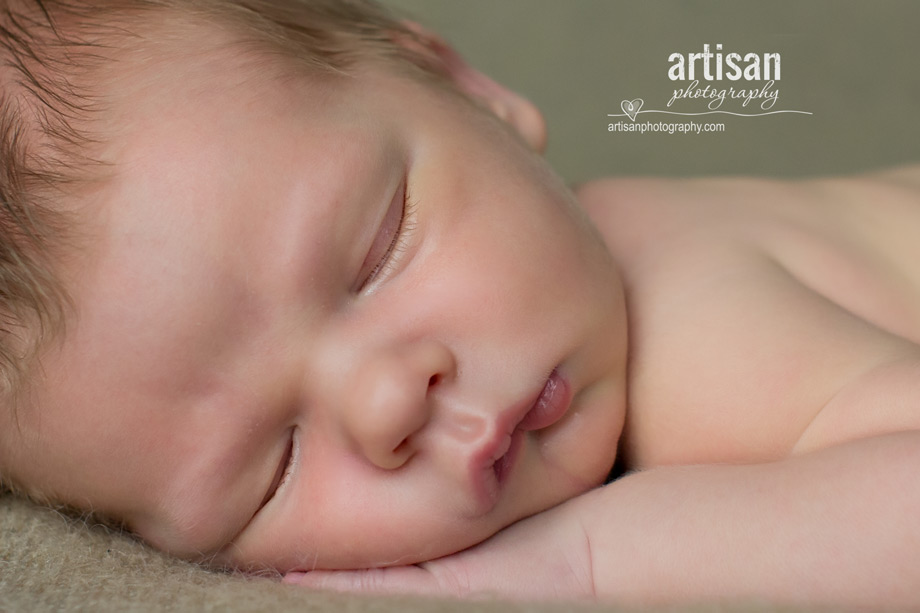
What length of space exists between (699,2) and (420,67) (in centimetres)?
134

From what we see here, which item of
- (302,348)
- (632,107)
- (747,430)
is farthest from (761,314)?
(632,107)

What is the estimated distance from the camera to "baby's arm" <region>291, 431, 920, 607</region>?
0.79 meters

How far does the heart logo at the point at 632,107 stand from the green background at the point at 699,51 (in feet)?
0.09

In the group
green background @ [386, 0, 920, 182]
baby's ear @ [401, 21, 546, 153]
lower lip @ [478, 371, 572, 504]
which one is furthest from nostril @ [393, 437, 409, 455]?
green background @ [386, 0, 920, 182]

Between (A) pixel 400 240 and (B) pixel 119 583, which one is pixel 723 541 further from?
(B) pixel 119 583

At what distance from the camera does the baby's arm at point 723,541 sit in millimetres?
787

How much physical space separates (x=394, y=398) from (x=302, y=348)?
121 millimetres

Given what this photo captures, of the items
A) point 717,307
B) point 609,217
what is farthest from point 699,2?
point 717,307

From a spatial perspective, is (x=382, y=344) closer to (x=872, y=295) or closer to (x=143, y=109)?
(x=143, y=109)

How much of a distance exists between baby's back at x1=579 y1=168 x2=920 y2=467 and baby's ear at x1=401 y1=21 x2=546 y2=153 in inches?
6.4

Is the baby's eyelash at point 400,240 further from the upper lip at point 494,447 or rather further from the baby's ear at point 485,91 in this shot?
the baby's ear at point 485,91

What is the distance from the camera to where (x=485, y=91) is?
54.4 inches

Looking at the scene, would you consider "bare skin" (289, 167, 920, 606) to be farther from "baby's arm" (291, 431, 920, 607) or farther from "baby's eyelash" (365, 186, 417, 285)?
"baby's eyelash" (365, 186, 417, 285)

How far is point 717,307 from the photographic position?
1.11 metres
